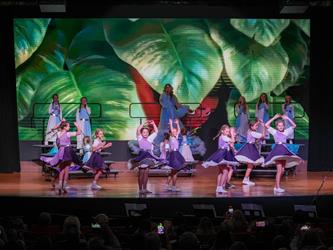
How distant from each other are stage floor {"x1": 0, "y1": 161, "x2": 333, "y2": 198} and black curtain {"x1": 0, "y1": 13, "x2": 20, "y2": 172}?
0.42 meters

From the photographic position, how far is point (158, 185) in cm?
1339

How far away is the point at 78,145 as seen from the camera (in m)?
15.4

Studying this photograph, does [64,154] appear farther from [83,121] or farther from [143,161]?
[83,121]

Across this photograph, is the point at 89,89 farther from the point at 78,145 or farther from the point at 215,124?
the point at 215,124

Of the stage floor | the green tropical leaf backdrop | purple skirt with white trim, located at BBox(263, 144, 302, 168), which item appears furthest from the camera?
the green tropical leaf backdrop

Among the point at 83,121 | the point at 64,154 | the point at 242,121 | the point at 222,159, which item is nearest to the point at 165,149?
the point at 222,159

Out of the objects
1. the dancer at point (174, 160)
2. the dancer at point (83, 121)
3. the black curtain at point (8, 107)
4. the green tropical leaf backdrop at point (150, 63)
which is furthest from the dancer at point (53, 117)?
the dancer at point (174, 160)

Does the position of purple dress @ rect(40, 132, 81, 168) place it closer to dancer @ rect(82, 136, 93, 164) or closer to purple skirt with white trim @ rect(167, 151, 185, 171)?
purple skirt with white trim @ rect(167, 151, 185, 171)

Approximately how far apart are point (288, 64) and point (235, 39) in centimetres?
134
